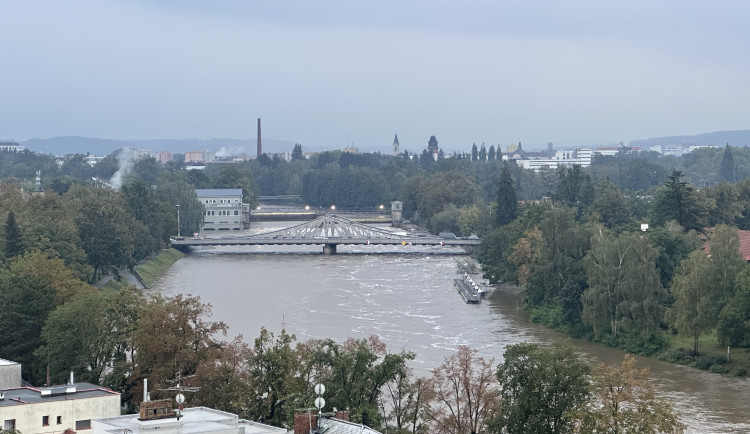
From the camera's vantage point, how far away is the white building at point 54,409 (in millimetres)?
27844

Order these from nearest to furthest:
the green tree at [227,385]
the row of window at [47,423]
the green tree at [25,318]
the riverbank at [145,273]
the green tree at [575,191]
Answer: the row of window at [47,423] → the green tree at [227,385] → the green tree at [25,318] → the riverbank at [145,273] → the green tree at [575,191]

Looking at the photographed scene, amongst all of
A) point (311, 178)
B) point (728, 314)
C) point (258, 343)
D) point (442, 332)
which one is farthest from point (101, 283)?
point (311, 178)

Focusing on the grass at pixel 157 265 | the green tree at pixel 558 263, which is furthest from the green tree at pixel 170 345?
the grass at pixel 157 265

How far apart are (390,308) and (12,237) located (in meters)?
16.7

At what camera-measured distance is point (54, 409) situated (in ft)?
92.7

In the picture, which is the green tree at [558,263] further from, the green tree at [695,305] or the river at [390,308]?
the green tree at [695,305]

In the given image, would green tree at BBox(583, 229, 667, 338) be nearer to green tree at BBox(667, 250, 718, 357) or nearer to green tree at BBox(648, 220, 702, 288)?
green tree at BBox(667, 250, 718, 357)

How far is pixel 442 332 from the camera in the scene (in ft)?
173

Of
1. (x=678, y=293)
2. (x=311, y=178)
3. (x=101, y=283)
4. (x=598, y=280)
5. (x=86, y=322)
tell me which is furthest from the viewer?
(x=311, y=178)

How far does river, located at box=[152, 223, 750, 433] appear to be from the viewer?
1690 inches

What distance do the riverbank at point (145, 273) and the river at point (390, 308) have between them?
714 mm

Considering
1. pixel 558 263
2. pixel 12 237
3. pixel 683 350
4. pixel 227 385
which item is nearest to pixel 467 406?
pixel 227 385

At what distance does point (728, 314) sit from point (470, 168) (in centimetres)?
11524

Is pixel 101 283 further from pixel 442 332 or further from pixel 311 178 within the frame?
pixel 311 178
